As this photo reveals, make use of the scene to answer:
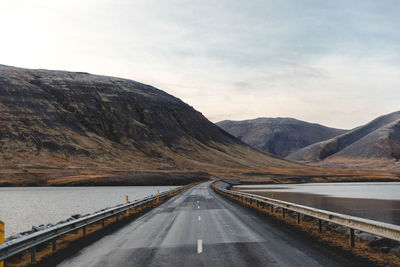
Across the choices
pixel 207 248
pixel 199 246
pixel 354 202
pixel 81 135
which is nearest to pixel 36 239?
pixel 199 246

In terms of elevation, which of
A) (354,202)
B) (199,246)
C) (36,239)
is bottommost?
(354,202)

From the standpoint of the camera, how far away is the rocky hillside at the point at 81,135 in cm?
13525

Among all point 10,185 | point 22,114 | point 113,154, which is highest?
point 22,114

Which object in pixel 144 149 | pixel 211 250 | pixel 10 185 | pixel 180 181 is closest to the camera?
pixel 211 250

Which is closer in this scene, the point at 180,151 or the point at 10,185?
the point at 10,185

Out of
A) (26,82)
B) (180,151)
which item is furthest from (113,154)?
(26,82)

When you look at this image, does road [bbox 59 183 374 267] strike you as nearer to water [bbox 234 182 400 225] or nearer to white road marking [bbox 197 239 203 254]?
white road marking [bbox 197 239 203 254]

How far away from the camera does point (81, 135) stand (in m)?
158

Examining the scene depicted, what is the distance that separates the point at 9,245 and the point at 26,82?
7691 inches

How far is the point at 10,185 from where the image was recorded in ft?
328

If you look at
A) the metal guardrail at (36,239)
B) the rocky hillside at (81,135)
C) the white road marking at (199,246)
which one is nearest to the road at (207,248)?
the white road marking at (199,246)

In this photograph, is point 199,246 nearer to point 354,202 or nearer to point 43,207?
point 43,207

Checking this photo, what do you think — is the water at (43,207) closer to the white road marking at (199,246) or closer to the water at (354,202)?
the white road marking at (199,246)

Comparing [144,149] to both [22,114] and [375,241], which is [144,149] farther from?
[375,241]
